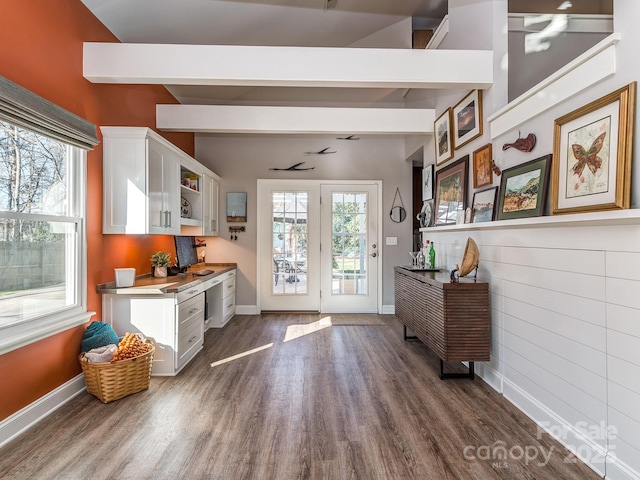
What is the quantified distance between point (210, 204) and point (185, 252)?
0.76 m

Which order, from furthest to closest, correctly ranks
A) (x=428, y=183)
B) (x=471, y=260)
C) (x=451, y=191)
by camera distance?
(x=428, y=183), (x=451, y=191), (x=471, y=260)

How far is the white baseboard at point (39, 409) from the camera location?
6.48 ft

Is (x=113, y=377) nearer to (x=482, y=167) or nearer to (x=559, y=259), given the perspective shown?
(x=559, y=259)

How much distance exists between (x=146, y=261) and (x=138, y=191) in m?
1.04

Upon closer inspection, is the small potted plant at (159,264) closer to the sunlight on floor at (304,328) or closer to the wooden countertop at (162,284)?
the wooden countertop at (162,284)

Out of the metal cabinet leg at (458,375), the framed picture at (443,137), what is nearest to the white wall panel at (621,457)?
the metal cabinet leg at (458,375)

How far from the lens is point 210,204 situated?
472cm

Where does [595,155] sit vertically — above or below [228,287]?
above

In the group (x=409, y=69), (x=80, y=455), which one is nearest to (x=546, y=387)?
(x=409, y=69)

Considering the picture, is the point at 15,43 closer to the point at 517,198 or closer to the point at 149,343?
the point at 149,343

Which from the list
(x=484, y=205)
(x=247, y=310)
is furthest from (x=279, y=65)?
(x=247, y=310)

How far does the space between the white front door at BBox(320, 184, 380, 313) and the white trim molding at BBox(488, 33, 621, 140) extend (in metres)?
2.79

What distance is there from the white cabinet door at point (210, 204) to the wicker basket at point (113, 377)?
2239 mm

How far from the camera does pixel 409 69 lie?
2.74 meters
